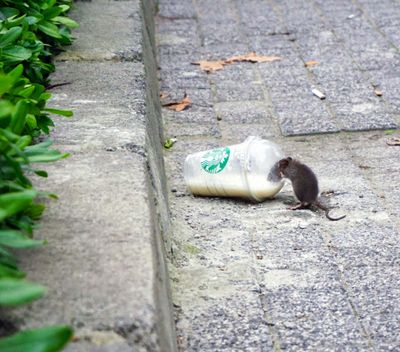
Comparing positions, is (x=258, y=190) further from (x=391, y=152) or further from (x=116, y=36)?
(x=116, y=36)

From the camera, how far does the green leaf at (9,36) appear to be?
3074 millimetres

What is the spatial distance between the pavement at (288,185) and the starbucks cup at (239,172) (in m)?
0.06

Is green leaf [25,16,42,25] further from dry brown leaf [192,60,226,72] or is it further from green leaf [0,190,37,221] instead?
dry brown leaf [192,60,226,72]

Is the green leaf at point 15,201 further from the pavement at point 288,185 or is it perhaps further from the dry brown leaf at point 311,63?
the dry brown leaf at point 311,63

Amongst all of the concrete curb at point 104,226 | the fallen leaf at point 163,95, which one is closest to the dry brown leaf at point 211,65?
the fallen leaf at point 163,95

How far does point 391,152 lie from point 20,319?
285cm

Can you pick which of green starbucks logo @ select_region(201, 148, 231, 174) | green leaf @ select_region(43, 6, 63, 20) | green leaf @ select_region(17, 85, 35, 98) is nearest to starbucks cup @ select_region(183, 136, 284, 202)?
green starbucks logo @ select_region(201, 148, 231, 174)

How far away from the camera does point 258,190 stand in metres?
3.72

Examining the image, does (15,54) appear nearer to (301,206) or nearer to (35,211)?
(35,211)

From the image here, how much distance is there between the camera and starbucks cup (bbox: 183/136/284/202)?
3.70 m

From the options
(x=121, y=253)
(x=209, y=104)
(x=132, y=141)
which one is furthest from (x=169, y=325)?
(x=209, y=104)

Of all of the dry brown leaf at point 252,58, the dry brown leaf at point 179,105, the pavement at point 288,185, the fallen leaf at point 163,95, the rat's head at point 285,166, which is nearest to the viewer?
the pavement at point 288,185

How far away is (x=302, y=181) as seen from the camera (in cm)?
362

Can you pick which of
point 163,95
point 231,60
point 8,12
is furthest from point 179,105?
point 8,12
